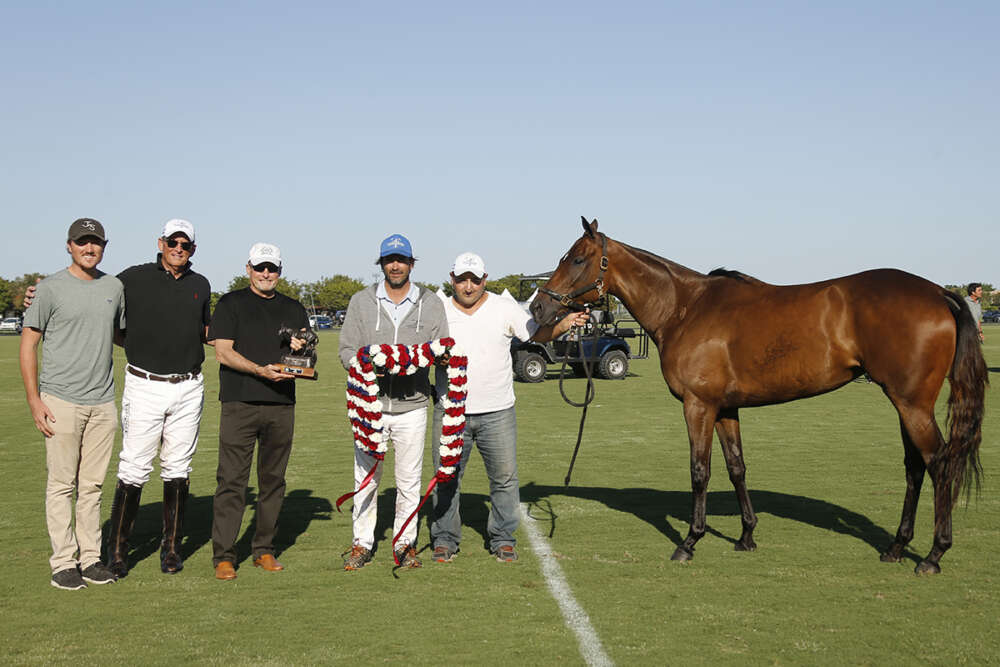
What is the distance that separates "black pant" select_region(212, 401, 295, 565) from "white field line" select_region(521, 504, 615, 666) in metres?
1.92

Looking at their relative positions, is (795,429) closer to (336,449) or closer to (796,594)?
(336,449)

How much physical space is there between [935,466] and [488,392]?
303 cm

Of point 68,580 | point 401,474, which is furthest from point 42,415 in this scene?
point 401,474

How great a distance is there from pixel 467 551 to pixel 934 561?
10.5 feet

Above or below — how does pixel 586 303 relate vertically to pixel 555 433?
above

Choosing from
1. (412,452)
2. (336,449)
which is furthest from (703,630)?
(336,449)

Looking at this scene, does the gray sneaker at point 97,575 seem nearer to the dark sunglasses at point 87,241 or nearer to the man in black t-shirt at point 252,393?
the man in black t-shirt at point 252,393

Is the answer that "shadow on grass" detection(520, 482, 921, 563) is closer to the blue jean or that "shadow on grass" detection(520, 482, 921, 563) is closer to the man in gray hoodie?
the blue jean

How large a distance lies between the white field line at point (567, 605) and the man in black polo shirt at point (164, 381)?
8.27ft

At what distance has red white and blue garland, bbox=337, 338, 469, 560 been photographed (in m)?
5.48

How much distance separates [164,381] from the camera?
5.48m

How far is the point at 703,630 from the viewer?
4527mm

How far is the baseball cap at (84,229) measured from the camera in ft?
17.1

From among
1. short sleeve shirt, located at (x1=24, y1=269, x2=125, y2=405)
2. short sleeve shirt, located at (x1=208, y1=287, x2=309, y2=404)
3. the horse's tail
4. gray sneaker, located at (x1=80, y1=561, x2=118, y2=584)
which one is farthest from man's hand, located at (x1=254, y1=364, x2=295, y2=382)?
the horse's tail
